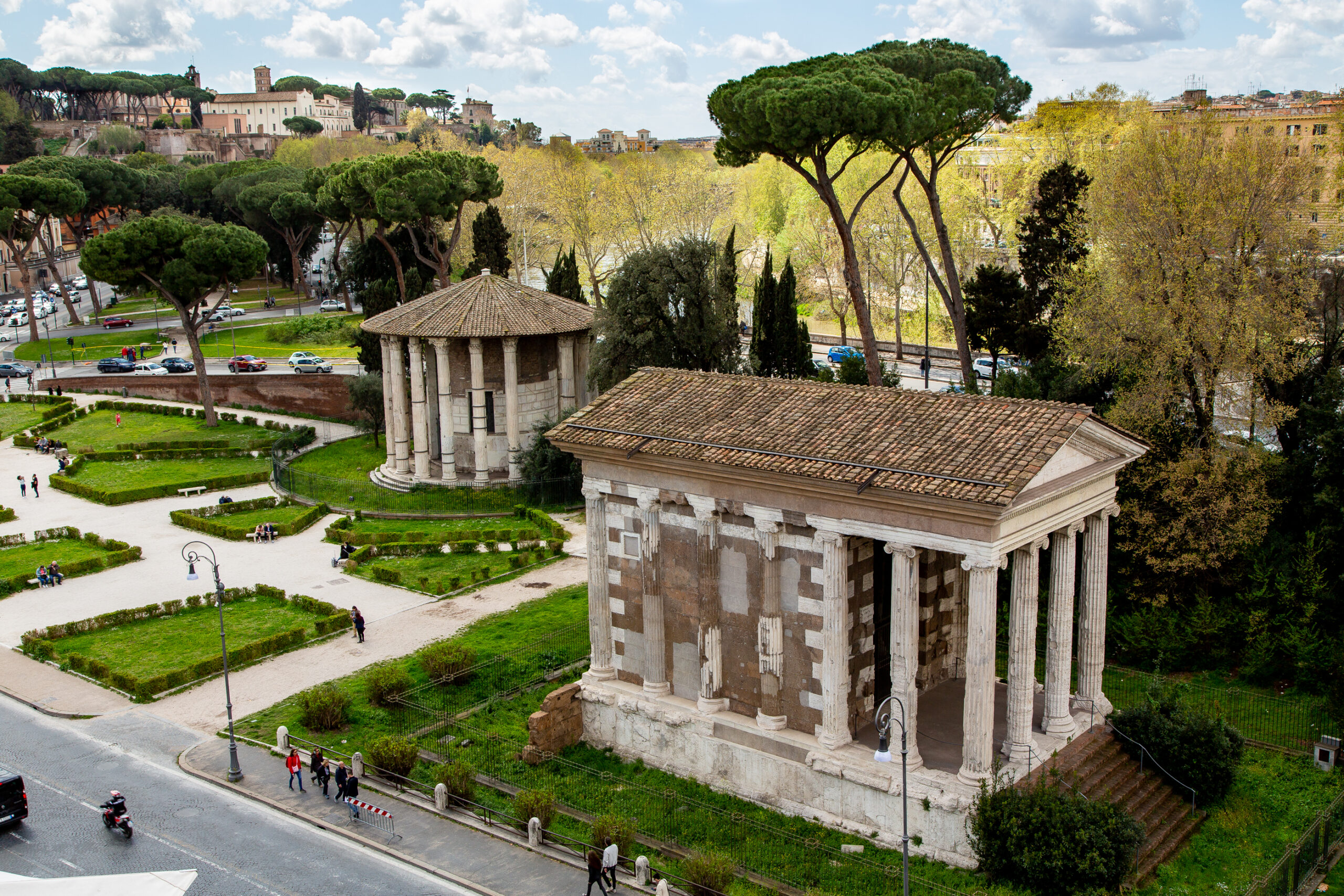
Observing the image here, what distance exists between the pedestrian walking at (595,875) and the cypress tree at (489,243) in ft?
166

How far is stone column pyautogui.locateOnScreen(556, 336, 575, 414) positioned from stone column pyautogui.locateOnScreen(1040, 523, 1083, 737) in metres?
31.6

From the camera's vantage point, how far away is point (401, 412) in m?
54.8

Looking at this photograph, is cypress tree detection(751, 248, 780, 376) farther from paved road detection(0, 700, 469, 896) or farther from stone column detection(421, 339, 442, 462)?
paved road detection(0, 700, 469, 896)

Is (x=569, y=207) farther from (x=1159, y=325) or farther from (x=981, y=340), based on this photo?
(x=1159, y=325)

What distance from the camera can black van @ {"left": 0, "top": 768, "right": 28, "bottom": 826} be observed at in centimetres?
2600

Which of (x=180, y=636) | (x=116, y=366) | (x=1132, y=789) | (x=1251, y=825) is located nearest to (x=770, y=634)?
(x=1132, y=789)

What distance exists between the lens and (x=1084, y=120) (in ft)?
182

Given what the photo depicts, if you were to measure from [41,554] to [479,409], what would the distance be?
18.1m

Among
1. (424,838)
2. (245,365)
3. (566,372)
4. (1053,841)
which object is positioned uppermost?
(566,372)

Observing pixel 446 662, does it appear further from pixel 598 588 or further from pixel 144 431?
pixel 144 431

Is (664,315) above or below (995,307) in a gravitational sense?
below

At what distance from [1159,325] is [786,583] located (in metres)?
15.3

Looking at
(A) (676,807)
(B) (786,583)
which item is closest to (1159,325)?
(B) (786,583)

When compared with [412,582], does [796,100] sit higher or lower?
higher
